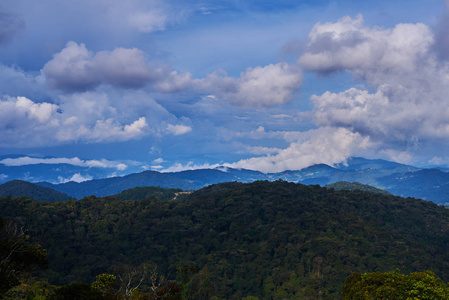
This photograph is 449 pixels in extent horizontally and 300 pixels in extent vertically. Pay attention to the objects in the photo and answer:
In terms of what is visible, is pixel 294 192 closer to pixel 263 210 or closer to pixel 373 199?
pixel 263 210

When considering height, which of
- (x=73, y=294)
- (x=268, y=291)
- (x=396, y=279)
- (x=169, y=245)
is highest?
(x=73, y=294)

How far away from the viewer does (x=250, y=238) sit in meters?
147

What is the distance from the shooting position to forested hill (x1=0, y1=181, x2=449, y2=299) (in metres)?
113

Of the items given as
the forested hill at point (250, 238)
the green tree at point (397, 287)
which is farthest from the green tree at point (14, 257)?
the forested hill at point (250, 238)

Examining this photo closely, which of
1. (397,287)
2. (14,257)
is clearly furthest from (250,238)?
(14,257)

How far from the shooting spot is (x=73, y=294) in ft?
105

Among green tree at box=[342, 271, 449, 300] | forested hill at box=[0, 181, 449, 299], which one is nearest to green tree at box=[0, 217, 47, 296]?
green tree at box=[342, 271, 449, 300]

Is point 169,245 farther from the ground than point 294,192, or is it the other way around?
point 294,192

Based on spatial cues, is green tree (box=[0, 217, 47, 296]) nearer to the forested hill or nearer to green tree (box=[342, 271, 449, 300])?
green tree (box=[342, 271, 449, 300])

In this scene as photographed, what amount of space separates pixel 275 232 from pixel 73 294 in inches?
4865

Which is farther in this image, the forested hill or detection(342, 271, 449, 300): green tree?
the forested hill

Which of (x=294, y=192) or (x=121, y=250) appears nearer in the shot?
(x=121, y=250)

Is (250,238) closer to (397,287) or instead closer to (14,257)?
(397,287)

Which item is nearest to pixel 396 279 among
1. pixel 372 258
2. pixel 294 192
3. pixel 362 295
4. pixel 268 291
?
pixel 362 295
